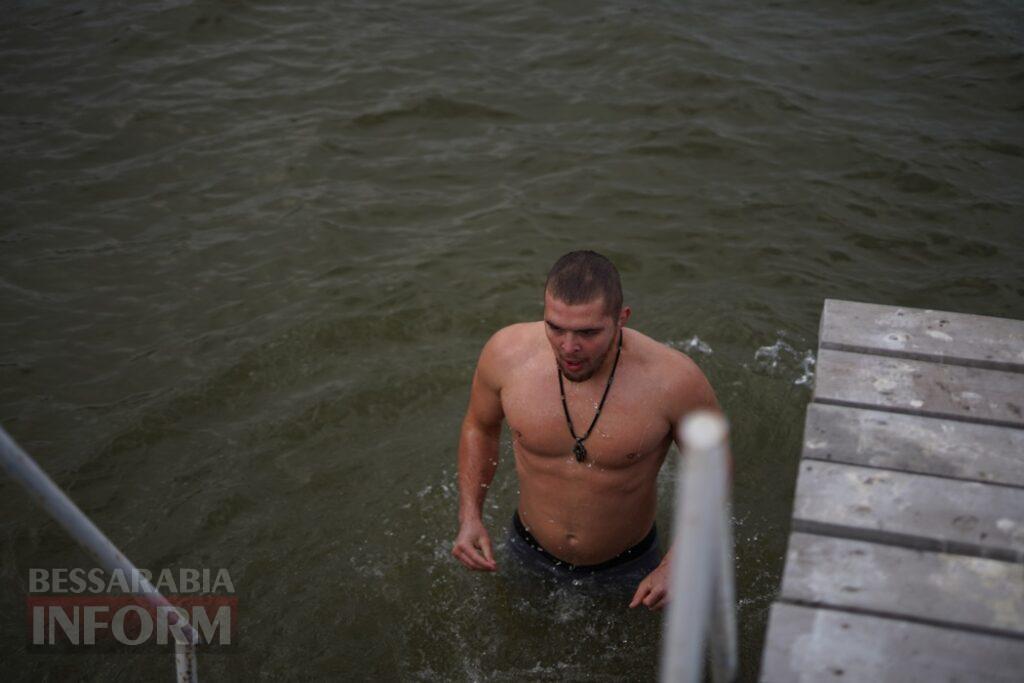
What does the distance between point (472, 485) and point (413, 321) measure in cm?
229

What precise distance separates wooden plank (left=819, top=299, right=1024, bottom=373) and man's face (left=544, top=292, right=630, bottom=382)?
0.80 meters

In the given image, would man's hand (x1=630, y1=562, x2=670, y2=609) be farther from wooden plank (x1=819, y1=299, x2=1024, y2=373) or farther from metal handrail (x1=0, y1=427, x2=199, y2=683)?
metal handrail (x1=0, y1=427, x2=199, y2=683)

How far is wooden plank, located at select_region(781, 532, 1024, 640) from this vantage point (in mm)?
2291

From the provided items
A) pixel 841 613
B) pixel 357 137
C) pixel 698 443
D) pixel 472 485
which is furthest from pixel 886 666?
pixel 357 137

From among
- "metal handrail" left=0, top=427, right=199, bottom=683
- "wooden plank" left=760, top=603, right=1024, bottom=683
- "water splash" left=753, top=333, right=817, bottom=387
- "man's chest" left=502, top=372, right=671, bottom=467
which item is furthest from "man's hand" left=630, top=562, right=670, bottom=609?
"water splash" left=753, top=333, right=817, bottom=387

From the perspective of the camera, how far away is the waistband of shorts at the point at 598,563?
3734 mm

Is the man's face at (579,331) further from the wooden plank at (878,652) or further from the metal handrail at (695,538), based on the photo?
the metal handrail at (695,538)

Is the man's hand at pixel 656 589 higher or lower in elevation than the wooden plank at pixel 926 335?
lower

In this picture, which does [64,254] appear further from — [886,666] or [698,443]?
[698,443]

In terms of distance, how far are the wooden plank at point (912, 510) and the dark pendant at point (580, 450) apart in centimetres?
81

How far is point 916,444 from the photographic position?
2896 mm

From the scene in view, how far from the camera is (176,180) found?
6980mm

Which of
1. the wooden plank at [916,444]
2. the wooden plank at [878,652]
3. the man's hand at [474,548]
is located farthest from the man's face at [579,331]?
the wooden plank at [878,652]

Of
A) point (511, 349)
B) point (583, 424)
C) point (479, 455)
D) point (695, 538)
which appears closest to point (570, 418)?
point (583, 424)
